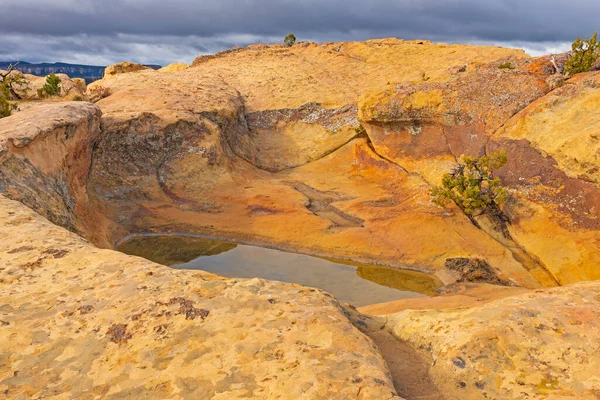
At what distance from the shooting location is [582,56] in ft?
43.0

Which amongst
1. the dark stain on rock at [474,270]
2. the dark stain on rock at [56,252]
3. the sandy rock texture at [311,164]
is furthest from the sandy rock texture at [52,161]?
the dark stain on rock at [474,270]

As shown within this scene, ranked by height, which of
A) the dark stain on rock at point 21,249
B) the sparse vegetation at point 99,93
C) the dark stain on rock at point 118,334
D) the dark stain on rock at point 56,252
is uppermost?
the sparse vegetation at point 99,93

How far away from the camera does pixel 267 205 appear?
477 inches

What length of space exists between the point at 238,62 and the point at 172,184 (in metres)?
13.7

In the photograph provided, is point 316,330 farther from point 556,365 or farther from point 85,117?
point 85,117

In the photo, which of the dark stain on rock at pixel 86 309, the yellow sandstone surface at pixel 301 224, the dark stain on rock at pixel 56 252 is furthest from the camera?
the dark stain on rock at pixel 56 252

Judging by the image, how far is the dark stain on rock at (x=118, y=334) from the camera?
348 centimetres

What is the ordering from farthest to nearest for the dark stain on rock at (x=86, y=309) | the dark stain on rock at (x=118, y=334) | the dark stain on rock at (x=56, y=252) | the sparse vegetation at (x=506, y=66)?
the sparse vegetation at (x=506, y=66), the dark stain on rock at (x=56, y=252), the dark stain on rock at (x=86, y=309), the dark stain on rock at (x=118, y=334)

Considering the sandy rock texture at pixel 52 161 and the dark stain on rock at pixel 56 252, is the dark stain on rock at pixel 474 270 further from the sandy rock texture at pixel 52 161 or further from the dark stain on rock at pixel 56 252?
the sandy rock texture at pixel 52 161

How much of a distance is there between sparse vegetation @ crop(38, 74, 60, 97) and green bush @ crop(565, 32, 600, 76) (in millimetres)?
17337

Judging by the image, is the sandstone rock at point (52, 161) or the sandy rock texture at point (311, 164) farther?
the sandy rock texture at point (311, 164)

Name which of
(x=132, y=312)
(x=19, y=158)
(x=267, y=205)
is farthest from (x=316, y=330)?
(x=267, y=205)

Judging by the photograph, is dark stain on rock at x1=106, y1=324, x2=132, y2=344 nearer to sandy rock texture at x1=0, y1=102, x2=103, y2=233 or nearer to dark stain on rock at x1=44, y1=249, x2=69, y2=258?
dark stain on rock at x1=44, y1=249, x2=69, y2=258

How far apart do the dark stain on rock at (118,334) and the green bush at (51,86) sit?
16.3m
